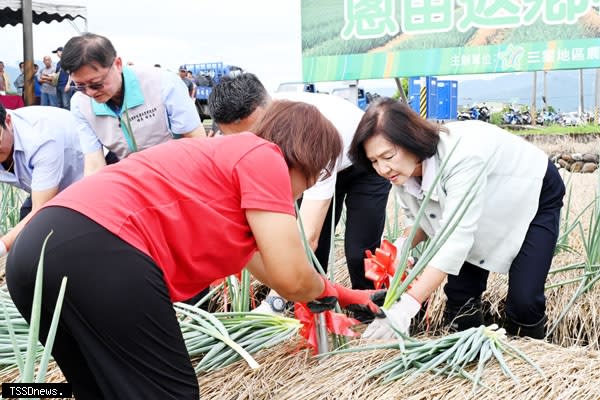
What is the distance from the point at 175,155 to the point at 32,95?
23.8 ft

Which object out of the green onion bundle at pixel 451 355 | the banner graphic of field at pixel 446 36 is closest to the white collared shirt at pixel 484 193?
the green onion bundle at pixel 451 355

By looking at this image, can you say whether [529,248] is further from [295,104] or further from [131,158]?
[131,158]

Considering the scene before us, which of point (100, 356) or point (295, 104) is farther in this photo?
point (295, 104)

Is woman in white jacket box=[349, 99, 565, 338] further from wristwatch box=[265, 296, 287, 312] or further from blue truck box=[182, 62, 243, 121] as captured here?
blue truck box=[182, 62, 243, 121]

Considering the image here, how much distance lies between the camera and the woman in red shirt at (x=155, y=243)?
1064 millimetres

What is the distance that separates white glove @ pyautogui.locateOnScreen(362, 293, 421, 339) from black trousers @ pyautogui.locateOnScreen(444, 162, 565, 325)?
1.78 feet

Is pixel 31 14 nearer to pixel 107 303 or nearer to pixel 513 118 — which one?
pixel 107 303

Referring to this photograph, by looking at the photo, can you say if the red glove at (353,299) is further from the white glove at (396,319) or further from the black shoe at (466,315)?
the black shoe at (466,315)

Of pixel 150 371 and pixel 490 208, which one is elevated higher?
pixel 490 208

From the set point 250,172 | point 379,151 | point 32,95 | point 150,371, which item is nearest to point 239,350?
point 150,371

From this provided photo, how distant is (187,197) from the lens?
1.12m

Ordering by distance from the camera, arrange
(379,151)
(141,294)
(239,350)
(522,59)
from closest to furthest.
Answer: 1. (141,294)
2. (239,350)
3. (379,151)
4. (522,59)

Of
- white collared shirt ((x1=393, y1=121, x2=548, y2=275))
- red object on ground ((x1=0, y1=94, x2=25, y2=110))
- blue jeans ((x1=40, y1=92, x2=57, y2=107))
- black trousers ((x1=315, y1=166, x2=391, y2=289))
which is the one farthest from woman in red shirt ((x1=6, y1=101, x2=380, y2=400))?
blue jeans ((x1=40, y1=92, x2=57, y2=107))

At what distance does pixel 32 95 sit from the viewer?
7.69 meters
